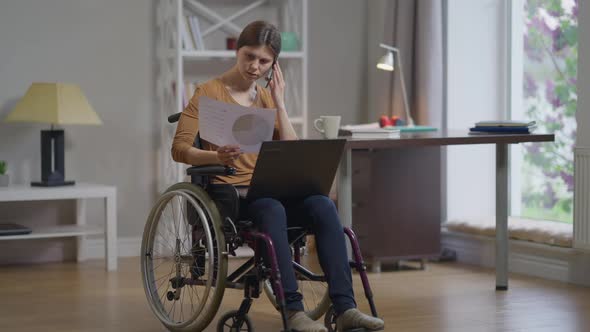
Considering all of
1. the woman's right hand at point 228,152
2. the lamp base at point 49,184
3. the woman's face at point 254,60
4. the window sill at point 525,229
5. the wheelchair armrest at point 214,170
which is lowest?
the window sill at point 525,229

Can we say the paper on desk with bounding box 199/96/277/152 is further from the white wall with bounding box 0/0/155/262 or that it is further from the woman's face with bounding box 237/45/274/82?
the white wall with bounding box 0/0/155/262

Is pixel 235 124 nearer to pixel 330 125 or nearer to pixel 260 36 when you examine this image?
pixel 260 36

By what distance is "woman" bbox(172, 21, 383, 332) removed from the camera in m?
2.70

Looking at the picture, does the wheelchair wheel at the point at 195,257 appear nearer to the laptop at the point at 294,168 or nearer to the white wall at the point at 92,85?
the laptop at the point at 294,168

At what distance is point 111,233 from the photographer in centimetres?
455

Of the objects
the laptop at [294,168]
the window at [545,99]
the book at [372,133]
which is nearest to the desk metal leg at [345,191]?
the book at [372,133]

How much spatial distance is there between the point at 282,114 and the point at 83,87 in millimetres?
2117

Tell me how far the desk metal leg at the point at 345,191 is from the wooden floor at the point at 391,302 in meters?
0.37

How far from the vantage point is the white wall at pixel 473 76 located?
4.81m

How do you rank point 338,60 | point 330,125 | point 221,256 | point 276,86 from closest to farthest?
point 221,256, point 276,86, point 330,125, point 338,60

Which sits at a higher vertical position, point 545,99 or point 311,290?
point 545,99

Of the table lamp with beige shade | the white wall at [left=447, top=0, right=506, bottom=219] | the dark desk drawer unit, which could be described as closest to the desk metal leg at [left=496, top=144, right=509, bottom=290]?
the dark desk drawer unit

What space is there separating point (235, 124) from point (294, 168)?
0.22m

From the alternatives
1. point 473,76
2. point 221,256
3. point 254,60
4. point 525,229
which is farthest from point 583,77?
point 221,256
